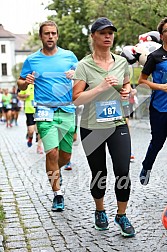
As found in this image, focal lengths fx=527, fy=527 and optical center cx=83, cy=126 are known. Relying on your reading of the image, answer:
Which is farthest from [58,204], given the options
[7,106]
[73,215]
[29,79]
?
[7,106]

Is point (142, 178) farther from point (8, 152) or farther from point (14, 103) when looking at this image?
point (14, 103)

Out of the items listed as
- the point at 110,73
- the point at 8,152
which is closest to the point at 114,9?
the point at 8,152

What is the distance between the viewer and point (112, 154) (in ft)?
15.3

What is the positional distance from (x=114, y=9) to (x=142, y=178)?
50.1 ft

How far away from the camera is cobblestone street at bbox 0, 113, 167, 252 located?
434cm

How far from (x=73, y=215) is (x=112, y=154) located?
A: 40.8 inches

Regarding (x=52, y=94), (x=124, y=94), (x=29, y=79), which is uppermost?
(x=124, y=94)

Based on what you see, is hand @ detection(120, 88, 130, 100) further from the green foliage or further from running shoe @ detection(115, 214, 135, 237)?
the green foliage

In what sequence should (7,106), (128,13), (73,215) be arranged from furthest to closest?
(7,106) → (128,13) → (73,215)

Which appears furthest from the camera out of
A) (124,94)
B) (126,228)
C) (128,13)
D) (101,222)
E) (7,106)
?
(7,106)

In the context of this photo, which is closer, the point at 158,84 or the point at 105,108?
the point at 105,108

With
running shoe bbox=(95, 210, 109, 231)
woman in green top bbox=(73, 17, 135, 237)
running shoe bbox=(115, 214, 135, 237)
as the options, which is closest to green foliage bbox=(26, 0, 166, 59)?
woman in green top bbox=(73, 17, 135, 237)

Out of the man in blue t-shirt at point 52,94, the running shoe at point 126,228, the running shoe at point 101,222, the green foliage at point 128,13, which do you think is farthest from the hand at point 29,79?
the green foliage at point 128,13

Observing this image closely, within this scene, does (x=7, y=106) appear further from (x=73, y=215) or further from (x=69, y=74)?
(x=73, y=215)
